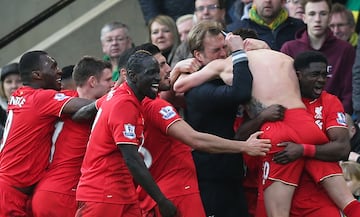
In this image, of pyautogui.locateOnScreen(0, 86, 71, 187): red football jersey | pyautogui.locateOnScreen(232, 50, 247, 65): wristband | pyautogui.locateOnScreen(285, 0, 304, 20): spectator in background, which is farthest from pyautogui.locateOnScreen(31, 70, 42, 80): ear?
pyautogui.locateOnScreen(285, 0, 304, 20): spectator in background

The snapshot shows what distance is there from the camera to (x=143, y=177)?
8.86 m

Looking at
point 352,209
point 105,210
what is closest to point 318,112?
point 352,209

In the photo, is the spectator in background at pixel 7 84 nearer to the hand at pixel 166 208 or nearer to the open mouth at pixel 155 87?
the open mouth at pixel 155 87

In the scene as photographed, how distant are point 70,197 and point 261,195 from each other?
5.19 ft

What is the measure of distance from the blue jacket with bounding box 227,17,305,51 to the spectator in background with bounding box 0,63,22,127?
2240 mm

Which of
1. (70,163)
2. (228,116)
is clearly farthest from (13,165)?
(228,116)

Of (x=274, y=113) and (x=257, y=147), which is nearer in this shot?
(x=257, y=147)

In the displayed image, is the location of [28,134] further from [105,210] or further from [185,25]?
[185,25]

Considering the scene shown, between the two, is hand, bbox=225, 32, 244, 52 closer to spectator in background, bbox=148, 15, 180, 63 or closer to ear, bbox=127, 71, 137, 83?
ear, bbox=127, 71, 137, 83

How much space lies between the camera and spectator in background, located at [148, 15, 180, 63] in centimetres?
1227

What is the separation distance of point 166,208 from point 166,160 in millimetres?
748

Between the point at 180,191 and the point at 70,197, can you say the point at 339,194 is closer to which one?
the point at 180,191

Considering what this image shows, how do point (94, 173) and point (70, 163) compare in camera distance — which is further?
point (70, 163)

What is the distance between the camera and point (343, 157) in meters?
9.62
